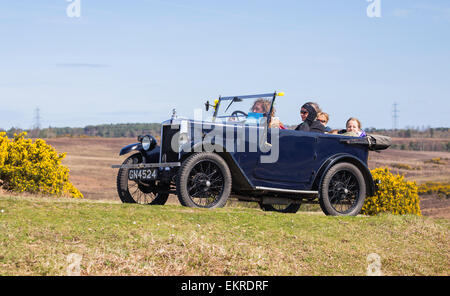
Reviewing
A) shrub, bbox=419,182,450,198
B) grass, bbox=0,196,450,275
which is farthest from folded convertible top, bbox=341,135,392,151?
shrub, bbox=419,182,450,198

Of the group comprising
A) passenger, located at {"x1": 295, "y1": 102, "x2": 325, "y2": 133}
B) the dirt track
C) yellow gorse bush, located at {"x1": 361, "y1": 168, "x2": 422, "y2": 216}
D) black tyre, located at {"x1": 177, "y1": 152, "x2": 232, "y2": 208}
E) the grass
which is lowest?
the dirt track

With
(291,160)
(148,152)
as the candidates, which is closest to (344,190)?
(291,160)

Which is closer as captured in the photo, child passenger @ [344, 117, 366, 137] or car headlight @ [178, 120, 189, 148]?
car headlight @ [178, 120, 189, 148]

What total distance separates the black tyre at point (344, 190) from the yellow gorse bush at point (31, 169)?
8527 millimetres

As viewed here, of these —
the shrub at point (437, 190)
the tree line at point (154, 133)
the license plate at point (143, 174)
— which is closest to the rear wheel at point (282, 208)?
the license plate at point (143, 174)

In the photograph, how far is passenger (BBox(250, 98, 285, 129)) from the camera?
9617 mm

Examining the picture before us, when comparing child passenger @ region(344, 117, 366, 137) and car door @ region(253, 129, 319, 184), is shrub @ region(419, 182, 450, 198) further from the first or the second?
car door @ region(253, 129, 319, 184)

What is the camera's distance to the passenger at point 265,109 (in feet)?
31.6

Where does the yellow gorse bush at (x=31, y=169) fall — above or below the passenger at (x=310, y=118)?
below

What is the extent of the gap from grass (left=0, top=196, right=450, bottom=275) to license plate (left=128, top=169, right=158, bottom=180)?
0.63 metres

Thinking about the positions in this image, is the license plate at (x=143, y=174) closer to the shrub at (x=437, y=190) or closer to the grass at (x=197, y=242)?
the grass at (x=197, y=242)

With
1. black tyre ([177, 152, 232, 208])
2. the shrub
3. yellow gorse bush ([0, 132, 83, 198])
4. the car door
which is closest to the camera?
black tyre ([177, 152, 232, 208])

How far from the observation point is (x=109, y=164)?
52906mm
